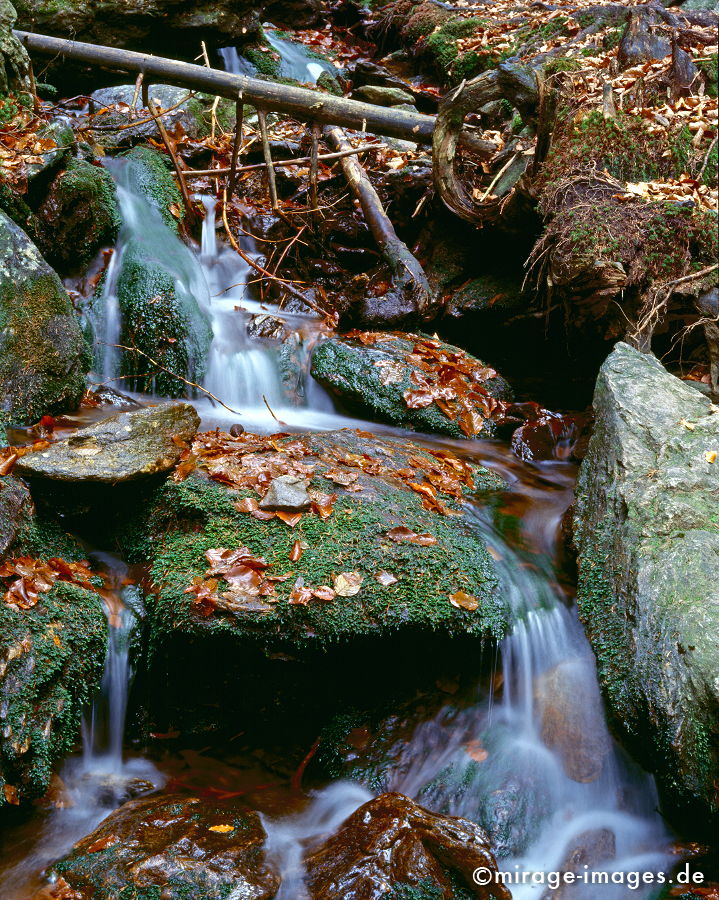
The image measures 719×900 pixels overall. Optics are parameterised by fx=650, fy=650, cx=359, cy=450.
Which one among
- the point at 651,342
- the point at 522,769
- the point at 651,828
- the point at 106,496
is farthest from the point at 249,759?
the point at 651,342

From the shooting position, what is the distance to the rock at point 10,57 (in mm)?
6078

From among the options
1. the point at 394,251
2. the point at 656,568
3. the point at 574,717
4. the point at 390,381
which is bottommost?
the point at 574,717

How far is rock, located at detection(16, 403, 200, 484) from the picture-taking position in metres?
3.71

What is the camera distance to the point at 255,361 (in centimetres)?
644

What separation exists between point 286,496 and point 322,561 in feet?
1.63

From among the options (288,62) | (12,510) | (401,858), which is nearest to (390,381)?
(12,510)

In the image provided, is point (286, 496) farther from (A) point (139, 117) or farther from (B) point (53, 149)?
(A) point (139, 117)

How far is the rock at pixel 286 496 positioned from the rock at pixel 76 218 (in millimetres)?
3852

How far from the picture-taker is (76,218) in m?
6.22

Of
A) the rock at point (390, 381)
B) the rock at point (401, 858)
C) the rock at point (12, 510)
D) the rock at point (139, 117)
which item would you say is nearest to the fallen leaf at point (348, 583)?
the rock at point (401, 858)

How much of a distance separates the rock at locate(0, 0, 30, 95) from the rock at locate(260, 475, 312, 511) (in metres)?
5.14

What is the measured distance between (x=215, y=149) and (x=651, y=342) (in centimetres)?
579

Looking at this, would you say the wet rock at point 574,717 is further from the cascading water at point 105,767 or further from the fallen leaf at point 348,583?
the cascading water at point 105,767

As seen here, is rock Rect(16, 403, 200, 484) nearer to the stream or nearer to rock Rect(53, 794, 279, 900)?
the stream
